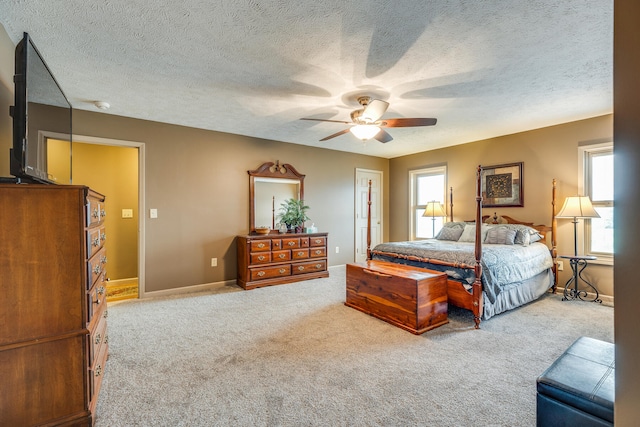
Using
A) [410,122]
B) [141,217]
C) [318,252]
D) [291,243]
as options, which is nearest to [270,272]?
[291,243]

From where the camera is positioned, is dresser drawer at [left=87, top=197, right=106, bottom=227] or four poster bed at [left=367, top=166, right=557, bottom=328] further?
four poster bed at [left=367, top=166, right=557, bottom=328]

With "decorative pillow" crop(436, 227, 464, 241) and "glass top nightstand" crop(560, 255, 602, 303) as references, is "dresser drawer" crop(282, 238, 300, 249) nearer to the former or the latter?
"decorative pillow" crop(436, 227, 464, 241)

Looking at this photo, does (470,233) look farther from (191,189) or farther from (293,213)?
(191,189)

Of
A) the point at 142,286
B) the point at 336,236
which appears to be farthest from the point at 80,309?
the point at 336,236

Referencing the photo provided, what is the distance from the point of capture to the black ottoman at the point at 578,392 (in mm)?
1137

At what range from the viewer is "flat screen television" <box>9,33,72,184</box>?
145 centimetres

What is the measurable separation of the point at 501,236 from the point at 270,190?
352 centimetres

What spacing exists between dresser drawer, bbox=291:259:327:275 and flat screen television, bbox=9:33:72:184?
3294 millimetres

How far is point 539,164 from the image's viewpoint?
14.0 feet

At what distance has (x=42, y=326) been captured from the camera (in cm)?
141

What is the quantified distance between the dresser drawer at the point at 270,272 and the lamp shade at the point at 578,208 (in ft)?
12.3

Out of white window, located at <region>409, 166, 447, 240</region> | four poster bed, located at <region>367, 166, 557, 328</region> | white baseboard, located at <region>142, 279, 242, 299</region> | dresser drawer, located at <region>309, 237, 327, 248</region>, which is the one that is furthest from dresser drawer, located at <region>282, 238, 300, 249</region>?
white window, located at <region>409, 166, 447, 240</region>

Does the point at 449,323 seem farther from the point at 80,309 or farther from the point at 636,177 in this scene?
the point at 80,309

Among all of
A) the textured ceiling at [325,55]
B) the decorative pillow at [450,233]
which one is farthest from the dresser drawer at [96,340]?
the decorative pillow at [450,233]
